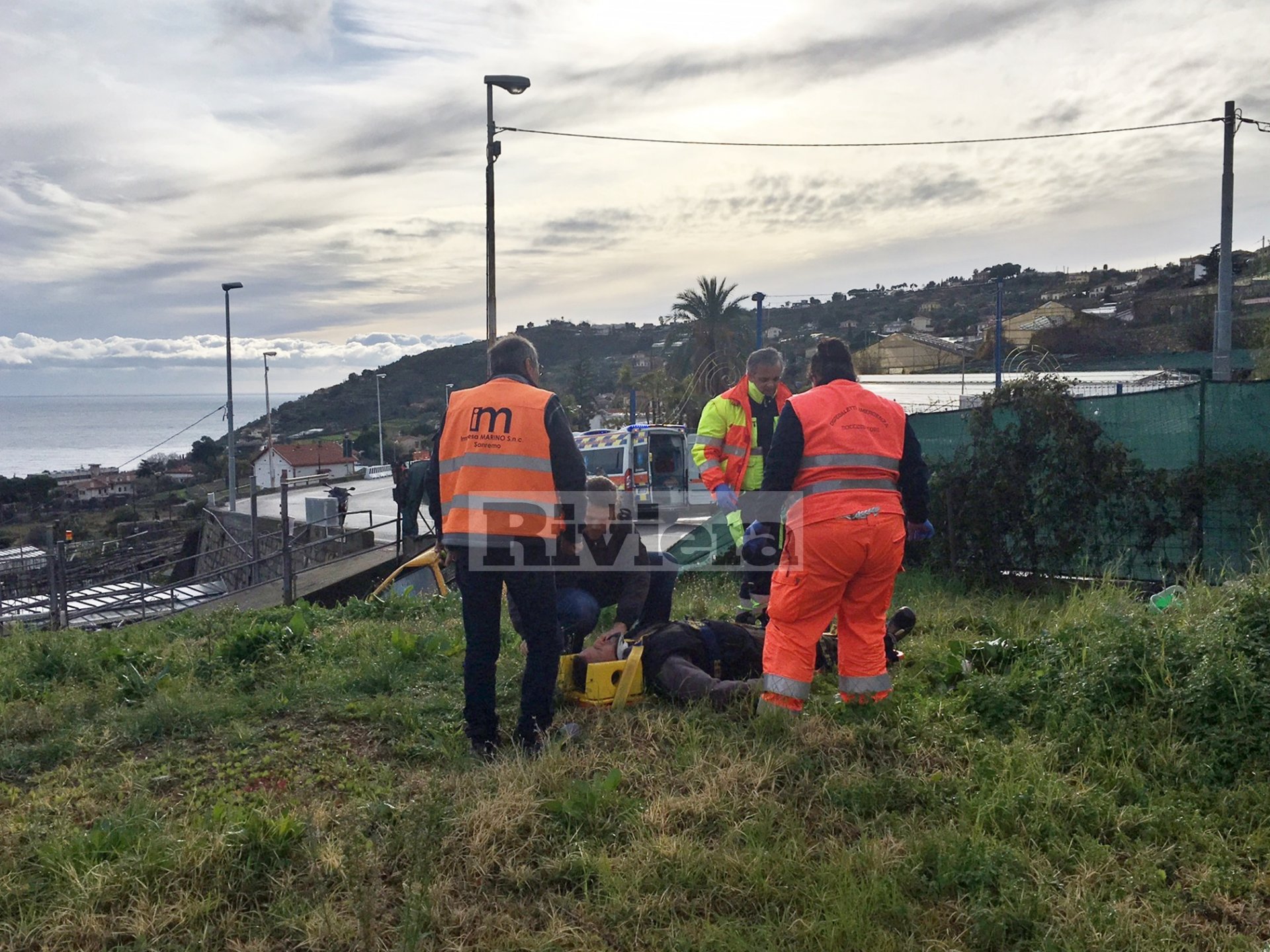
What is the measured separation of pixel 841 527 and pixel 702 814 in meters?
1.39

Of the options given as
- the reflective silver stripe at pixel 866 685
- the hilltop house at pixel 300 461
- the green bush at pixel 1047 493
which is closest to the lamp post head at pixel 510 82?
the green bush at pixel 1047 493

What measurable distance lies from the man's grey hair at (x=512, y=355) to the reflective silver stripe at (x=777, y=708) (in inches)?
70.6

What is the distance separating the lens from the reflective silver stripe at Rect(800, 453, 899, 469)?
13.4ft

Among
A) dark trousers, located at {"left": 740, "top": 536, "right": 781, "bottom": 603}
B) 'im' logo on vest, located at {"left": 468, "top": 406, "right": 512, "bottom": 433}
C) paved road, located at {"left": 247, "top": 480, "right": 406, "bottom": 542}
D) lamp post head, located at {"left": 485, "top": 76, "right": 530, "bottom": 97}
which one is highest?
lamp post head, located at {"left": 485, "top": 76, "right": 530, "bottom": 97}

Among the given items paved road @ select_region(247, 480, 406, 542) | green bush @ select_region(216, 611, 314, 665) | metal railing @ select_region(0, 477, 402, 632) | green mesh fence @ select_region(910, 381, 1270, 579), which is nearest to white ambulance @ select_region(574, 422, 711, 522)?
metal railing @ select_region(0, 477, 402, 632)

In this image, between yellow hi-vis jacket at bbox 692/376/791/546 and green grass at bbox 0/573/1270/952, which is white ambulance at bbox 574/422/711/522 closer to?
yellow hi-vis jacket at bbox 692/376/791/546

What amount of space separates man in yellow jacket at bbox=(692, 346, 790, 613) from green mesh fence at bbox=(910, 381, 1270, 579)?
366cm

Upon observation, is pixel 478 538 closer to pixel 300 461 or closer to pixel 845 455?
pixel 845 455

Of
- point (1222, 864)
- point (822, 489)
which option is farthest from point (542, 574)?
point (1222, 864)

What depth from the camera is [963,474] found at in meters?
8.69

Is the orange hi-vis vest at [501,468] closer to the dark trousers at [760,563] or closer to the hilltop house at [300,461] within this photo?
the dark trousers at [760,563]

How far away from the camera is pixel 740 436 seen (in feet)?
20.4

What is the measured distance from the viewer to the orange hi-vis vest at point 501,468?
3.84 m

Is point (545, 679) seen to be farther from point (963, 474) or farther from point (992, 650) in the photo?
point (963, 474)
